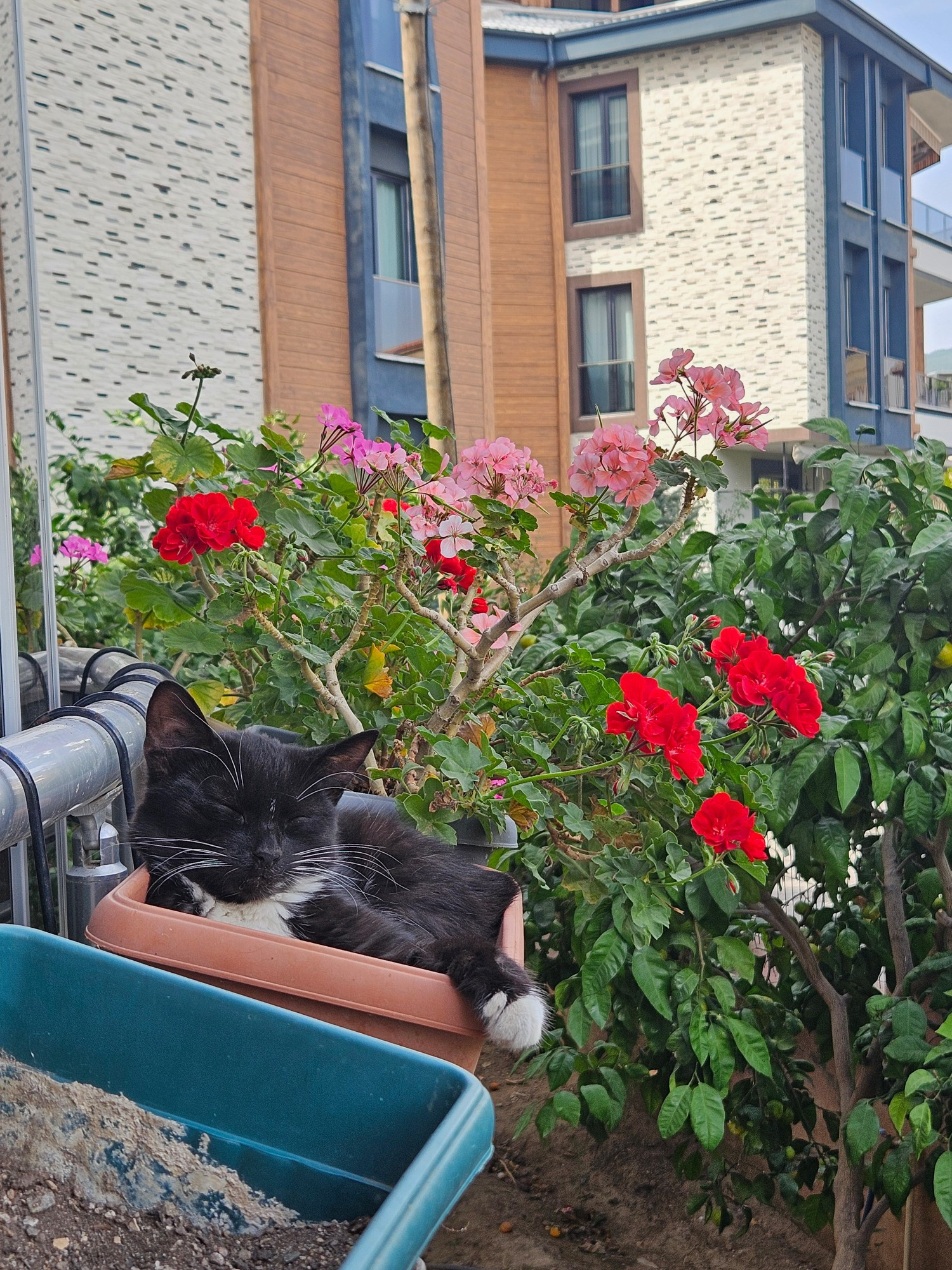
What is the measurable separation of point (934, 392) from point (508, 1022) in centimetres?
2291

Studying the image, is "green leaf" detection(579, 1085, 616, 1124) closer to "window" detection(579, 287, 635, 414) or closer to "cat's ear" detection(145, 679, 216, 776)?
"cat's ear" detection(145, 679, 216, 776)

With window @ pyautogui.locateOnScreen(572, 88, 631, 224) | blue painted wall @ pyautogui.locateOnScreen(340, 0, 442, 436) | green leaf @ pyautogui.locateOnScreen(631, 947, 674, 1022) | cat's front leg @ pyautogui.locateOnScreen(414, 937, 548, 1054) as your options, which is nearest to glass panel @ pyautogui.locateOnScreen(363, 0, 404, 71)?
blue painted wall @ pyautogui.locateOnScreen(340, 0, 442, 436)

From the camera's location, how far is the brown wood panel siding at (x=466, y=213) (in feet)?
45.9

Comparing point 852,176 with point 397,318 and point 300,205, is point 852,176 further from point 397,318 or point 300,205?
point 300,205

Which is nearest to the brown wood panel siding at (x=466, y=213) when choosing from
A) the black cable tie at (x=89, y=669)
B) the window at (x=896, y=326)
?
the window at (x=896, y=326)

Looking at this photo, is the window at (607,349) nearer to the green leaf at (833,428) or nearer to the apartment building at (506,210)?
the apartment building at (506,210)

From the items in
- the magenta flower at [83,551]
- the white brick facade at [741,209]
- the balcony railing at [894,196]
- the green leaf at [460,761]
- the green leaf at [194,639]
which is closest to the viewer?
the green leaf at [460,761]

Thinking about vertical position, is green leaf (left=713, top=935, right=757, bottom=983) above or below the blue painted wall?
below

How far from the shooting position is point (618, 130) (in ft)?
55.9

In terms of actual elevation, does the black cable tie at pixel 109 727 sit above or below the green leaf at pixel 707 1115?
above

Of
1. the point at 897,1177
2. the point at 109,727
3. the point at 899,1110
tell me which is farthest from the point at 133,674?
the point at 897,1177

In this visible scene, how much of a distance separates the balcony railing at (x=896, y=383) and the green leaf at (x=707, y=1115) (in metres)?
18.3

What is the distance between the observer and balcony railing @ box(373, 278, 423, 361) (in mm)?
12867

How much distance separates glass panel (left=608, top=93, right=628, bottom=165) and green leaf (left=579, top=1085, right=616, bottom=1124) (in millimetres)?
17228
